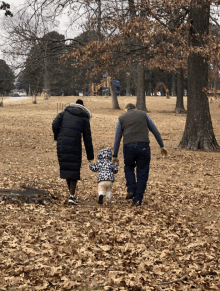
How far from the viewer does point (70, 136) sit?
6.97 metres

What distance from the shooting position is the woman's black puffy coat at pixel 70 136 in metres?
6.95

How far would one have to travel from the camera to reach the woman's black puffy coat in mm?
6953

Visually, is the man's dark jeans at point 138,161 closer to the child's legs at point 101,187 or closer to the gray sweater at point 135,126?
the gray sweater at point 135,126

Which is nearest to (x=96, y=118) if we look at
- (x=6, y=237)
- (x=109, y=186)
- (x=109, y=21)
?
(x=109, y=21)

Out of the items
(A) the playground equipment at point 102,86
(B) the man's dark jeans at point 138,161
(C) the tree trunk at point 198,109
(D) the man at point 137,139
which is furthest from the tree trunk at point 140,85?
(B) the man's dark jeans at point 138,161

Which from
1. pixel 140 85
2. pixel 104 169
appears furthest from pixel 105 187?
pixel 140 85

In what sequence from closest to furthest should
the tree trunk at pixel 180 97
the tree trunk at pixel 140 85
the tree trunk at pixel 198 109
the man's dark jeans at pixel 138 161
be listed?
1. the man's dark jeans at pixel 138 161
2. the tree trunk at pixel 198 109
3. the tree trunk at pixel 140 85
4. the tree trunk at pixel 180 97

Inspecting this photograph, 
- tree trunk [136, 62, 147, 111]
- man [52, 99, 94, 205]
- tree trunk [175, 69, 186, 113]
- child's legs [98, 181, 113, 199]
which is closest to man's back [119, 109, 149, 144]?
man [52, 99, 94, 205]

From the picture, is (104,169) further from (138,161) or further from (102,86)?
(102,86)

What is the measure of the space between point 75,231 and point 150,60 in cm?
1506

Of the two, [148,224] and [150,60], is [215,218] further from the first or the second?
[150,60]

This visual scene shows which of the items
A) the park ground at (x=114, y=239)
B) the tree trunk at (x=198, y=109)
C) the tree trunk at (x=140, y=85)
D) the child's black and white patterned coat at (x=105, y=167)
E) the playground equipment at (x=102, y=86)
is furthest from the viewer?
the tree trunk at (x=140, y=85)

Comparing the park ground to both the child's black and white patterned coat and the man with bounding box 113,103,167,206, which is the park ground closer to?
the child's black and white patterned coat

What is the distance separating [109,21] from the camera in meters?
14.2
